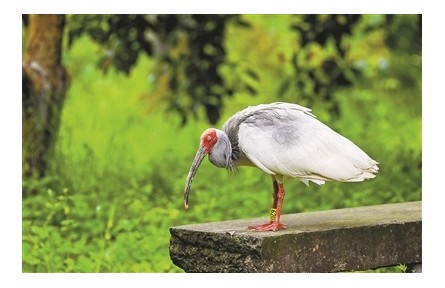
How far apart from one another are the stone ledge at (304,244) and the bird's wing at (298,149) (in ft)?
1.12

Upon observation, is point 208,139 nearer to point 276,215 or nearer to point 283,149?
point 283,149

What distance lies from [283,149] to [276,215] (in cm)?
38

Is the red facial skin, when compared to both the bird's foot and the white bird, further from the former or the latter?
the bird's foot

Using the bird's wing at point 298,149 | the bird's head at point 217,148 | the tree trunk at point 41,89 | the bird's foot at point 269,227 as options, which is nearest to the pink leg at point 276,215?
the bird's foot at point 269,227

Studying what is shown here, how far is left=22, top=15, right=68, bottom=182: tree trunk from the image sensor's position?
802 centimetres

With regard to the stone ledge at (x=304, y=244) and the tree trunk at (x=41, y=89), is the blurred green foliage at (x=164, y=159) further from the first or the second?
the stone ledge at (x=304, y=244)

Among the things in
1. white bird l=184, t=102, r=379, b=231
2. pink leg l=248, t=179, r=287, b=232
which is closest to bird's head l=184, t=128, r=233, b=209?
white bird l=184, t=102, r=379, b=231

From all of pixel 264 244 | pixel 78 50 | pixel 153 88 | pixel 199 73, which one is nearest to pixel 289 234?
pixel 264 244

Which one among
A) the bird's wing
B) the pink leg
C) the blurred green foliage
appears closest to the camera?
the bird's wing

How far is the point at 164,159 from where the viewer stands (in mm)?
9438

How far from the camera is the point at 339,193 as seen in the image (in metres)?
8.23

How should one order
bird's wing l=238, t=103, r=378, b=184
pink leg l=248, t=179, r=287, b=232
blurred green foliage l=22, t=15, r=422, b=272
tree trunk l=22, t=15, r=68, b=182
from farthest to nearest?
tree trunk l=22, t=15, r=68, b=182 < blurred green foliage l=22, t=15, r=422, b=272 < pink leg l=248, t=179, r=287, b=232 < bird's wing l=238, t=103, r=378, b=184

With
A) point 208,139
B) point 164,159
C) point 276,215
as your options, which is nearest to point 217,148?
point 208,139

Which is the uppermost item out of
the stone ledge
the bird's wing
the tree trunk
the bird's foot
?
the tree trunk
